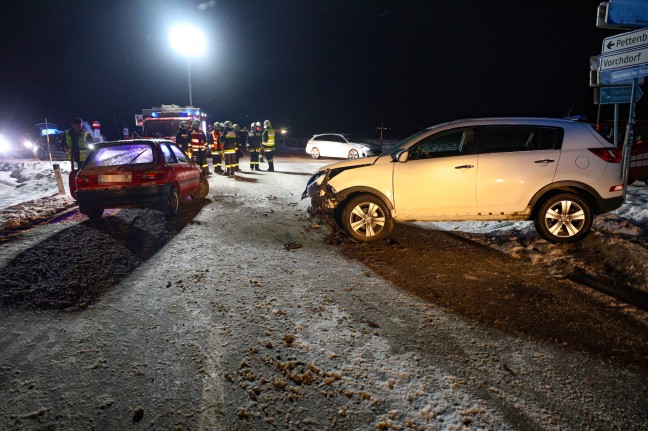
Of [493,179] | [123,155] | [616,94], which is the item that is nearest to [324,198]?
[493,179]

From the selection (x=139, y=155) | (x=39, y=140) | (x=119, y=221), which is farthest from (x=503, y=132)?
(x=39, y=140)

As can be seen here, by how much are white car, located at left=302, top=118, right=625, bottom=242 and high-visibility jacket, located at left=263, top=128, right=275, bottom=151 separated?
862cm

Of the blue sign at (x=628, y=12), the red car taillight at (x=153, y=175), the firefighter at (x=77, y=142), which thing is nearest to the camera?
the blue sign at (x=628, y=12)

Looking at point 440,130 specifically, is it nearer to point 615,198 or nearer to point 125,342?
point 615,198

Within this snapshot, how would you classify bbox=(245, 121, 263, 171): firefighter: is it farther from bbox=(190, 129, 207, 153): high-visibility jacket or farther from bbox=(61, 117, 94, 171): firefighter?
bbox=(61, 117, 94, 171): firefighter

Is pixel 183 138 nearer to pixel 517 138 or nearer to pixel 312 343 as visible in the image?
pixel 517 138

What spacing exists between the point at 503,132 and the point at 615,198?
179cm

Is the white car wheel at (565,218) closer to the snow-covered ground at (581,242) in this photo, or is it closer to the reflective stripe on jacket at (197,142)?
the snow-covered ground at (581,242)

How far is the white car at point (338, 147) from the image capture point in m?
20.7

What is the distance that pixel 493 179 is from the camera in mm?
5387

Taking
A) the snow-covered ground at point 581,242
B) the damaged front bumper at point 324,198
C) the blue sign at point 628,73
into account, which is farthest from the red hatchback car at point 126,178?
the blue sign at point 628,73

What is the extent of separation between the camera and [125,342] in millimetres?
3082

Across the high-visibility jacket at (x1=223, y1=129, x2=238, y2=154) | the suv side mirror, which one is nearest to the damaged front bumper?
the suv side mirror

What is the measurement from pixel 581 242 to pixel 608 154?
127 centimetres
